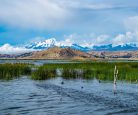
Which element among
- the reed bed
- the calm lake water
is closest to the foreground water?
the calm lake water

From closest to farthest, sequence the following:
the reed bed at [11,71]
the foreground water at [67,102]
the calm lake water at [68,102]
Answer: the calm lake water at [68,102]
the foreground water at [67,102]
the reed bed at [11,71]

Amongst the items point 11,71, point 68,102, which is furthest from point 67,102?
point 11,71

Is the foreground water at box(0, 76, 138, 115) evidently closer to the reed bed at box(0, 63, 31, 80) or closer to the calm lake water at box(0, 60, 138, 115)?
the calm lake water at box(0, 60, 138, 115)

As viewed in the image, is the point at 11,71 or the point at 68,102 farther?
the point at 11,71

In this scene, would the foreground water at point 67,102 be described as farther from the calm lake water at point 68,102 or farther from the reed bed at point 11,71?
the reed bed at point 11,71

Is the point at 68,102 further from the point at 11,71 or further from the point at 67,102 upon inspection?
the point at 11,71

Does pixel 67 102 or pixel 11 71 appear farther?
pixel 11 71

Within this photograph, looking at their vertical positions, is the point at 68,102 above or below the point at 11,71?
below

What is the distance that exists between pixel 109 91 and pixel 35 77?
1911 centimetres

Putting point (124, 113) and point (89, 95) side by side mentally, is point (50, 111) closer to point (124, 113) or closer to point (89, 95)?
point (124, 113)

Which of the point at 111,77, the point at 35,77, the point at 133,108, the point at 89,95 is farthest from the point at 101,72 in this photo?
the point at 133,108

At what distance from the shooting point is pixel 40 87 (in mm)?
51531

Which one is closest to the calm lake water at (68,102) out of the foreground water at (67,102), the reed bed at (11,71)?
the foreground water at (67,102)

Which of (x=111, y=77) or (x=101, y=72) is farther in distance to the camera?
(x=101, y=72)
